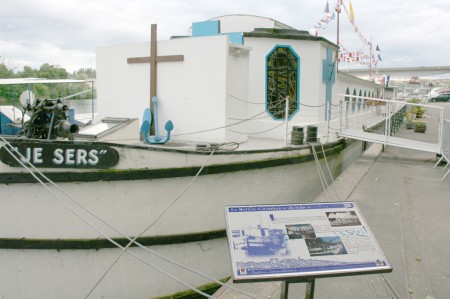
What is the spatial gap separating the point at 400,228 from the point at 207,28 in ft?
17.1

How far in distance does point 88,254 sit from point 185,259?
1.15 m

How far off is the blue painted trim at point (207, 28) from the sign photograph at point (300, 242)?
5738 millimetres

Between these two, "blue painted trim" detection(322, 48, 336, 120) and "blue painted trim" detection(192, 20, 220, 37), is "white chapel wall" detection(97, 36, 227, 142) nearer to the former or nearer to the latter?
"blue painted trim" detection(192, 20, 220, 37)

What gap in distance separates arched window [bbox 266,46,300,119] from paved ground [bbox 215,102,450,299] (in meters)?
1.96

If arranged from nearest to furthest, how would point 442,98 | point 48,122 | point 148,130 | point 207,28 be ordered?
point 48,122 < point 148,130 < point 207,28 < point 442,98

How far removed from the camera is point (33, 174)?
3.81 metres

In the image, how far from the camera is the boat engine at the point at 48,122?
13.8 feet

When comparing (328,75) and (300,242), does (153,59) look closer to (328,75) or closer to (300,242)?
(328,75)

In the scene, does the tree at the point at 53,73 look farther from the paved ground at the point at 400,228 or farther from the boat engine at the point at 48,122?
the paved ground at the point at 400,228

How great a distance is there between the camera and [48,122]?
436 cm

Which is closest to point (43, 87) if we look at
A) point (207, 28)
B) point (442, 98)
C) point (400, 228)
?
point (207, 28)

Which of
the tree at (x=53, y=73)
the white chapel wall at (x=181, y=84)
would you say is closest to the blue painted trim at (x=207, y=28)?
the white chapel wall at (x=181, y=84)

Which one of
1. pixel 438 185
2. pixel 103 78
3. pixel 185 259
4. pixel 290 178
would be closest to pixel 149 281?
pixel 185 259

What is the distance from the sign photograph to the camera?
236 cm
